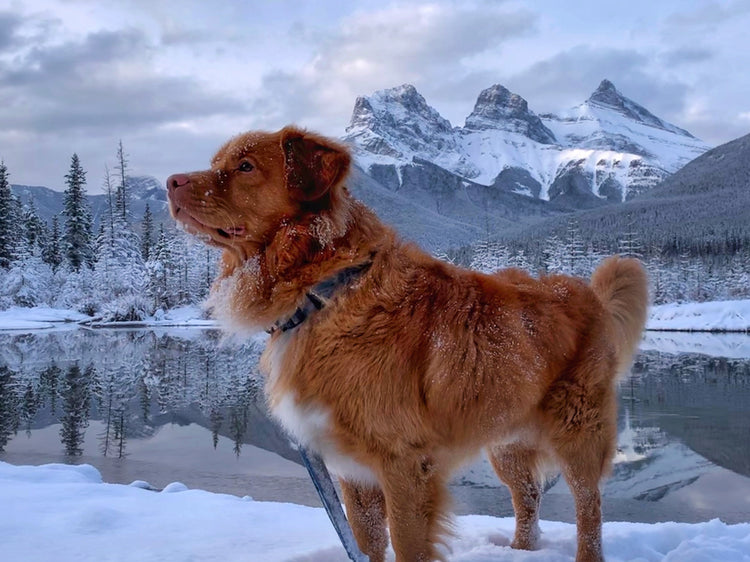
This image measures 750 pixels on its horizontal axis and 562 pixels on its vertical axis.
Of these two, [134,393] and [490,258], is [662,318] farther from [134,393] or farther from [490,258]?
[134,393]

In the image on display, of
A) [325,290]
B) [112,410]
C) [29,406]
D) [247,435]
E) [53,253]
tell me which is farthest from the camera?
[53,253]

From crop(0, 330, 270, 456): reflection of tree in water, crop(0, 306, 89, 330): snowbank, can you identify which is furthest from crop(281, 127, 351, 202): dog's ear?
crop(0, 306, 89, 330): snowbank

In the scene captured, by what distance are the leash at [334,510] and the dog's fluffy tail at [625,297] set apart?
2396 millimetres

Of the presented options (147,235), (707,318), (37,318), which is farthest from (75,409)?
(147,235)

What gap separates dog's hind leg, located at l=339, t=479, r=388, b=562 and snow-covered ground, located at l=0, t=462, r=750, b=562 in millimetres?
301

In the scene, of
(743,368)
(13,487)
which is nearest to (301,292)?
(13,487)

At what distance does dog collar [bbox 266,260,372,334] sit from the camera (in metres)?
3.45

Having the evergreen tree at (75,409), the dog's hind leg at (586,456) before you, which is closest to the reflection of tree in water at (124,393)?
the evergreen tree at (75,409)

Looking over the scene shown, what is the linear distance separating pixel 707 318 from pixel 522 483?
45790mm

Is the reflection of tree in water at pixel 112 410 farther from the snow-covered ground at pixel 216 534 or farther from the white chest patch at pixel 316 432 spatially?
the white chest patch at pixel 316 432

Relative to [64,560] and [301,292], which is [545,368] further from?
[64,560]

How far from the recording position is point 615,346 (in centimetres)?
452

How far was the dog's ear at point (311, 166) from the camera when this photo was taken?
353cm

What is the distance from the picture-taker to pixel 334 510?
3617mm
